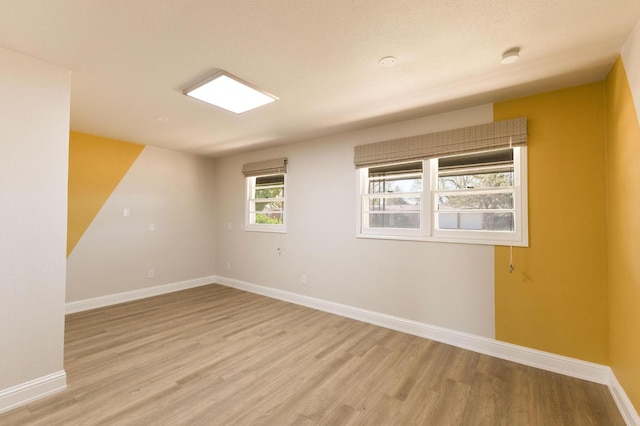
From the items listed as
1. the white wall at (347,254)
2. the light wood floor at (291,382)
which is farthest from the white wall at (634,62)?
the light wood floor at (291,382)

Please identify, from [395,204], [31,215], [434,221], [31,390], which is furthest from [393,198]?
[31,390]

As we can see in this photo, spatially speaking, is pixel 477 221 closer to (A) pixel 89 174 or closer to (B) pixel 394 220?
(B) pixel 394 220

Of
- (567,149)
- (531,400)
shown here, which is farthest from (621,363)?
(567,149)

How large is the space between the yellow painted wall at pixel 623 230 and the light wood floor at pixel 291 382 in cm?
41

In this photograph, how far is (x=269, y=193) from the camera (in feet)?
16.2

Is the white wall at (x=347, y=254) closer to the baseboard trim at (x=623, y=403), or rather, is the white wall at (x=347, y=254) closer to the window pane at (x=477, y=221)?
the window pane at (x=477, y=221)

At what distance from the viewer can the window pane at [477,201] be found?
276 centimetres

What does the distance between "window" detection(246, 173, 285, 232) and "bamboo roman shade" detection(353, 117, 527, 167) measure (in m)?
1.61

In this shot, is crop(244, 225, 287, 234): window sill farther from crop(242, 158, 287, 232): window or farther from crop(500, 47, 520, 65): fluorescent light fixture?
crop(500, 47, 520, 65): fluorescent light fixture

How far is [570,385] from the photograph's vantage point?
88.0 inches

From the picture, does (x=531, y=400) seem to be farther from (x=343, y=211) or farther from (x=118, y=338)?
(x=118, y=338)

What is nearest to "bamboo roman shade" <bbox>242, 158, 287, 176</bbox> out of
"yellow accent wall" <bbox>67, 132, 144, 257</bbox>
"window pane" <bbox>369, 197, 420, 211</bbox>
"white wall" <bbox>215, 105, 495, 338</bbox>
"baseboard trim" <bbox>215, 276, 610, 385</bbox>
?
"white wall" <bbox>215, 105, 495, 338</bbox>

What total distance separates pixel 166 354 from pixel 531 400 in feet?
10.1

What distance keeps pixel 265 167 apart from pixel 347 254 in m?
Result: 2.04
